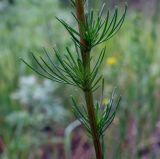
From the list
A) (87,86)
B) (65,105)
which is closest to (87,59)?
(87,86)

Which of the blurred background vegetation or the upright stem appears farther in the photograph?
the blurred background vegetation

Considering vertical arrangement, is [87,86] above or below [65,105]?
below

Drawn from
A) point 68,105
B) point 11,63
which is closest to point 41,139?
point 68,105

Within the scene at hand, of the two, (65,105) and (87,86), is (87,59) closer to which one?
(87,86)

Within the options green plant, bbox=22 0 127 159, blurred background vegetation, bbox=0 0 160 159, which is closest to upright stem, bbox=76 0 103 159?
green plant, bbox=22 0 127 159

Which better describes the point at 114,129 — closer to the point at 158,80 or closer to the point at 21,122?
the point at 21,122

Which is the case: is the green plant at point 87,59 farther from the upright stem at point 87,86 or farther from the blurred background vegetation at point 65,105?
the blurred background vegetation at point 65,105

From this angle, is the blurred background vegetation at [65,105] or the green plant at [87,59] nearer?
the green plant at [87,59]

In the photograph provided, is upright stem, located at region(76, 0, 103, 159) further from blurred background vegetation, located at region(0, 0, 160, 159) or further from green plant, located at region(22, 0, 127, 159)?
blurred background vegetation, located at region(0, 0, 160, 159)

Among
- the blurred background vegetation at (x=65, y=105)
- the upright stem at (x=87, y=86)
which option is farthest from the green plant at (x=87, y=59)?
the blurred background vegetation at (x=65, y=105)
